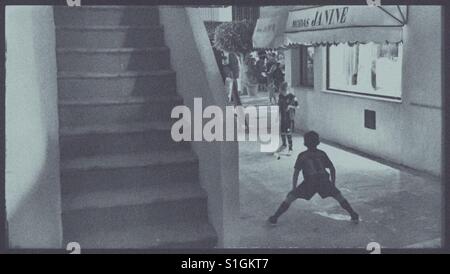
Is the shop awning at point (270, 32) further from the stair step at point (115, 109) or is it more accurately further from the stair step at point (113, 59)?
the stair step at point (115, 109)

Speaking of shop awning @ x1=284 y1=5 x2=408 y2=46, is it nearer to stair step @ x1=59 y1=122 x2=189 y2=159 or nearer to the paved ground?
the paved ground

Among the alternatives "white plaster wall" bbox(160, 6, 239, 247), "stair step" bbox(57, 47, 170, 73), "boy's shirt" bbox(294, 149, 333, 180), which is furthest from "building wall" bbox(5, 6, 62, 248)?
"boy's shirt" bbox(294, 149, 333, 180)

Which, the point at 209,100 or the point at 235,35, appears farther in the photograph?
the point at 235,35

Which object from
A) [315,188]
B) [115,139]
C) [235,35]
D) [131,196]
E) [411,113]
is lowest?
[315,188]

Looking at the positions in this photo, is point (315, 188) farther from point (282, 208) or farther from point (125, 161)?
point (125, 161)

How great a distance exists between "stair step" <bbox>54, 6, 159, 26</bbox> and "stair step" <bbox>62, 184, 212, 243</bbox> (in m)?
1.83

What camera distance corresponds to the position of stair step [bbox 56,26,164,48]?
5203 millimetres

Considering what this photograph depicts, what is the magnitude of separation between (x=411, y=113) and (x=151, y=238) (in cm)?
655

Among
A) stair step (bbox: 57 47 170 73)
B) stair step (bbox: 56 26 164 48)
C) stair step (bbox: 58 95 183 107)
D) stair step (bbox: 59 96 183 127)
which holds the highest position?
stair step (bbox: 56 26 164 48)

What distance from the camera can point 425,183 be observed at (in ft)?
28.0

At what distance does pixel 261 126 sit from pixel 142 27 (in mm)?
9364

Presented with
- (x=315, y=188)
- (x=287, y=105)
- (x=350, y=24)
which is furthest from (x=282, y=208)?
(x=287, y=105)

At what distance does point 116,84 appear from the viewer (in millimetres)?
5016

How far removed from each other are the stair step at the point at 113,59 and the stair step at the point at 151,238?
1575 millimetres
